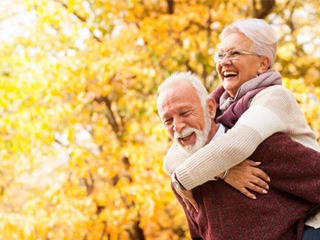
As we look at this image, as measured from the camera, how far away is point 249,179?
5.16 ft

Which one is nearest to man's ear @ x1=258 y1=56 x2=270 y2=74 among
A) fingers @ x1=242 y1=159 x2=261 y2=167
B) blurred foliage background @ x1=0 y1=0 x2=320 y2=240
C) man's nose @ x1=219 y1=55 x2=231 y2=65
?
man's nose @ x1=219 y1=55 x2=231 y2=65

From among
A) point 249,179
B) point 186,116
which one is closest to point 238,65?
point 186,116

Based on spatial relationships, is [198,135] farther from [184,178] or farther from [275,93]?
[275,93]

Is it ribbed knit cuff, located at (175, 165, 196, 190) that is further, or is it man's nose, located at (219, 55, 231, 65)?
man's nose, located at (219, 55, 231, 65)

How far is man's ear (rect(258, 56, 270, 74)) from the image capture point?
1.80 m

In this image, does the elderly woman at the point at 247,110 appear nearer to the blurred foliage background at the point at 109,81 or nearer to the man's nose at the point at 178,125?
the man's nose at the point at 178,125

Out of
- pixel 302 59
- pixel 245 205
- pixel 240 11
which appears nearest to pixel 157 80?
pixel 240 11

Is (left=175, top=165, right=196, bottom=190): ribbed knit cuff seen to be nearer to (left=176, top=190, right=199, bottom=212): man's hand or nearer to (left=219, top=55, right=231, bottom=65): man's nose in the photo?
(left=176, top=190, right=199, bottom=212): man's hand

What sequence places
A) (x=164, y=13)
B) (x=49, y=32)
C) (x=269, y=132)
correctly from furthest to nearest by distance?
(x=49, y=32)
(x=164, y=13)
(x=269, y=132)

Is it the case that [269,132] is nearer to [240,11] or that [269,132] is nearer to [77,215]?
[240,11]

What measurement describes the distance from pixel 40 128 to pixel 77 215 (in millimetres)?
1544

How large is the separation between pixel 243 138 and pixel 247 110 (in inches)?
4.6

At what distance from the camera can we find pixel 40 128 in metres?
5.48

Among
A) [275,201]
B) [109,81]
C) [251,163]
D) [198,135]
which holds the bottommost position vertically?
[109,81]
